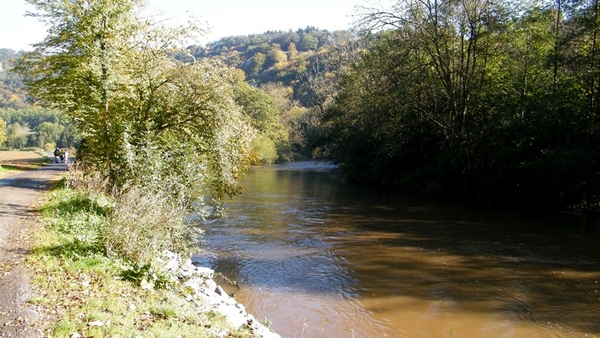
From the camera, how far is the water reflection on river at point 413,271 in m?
8.63

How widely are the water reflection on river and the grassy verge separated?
7.62ft

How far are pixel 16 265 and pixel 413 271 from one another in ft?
29.2

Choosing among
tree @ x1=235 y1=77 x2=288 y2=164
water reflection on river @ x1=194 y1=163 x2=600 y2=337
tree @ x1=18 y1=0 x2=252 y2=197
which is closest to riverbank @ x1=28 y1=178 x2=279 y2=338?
water reflection on river @ x1=194 y1=163 x2=600 y2=337

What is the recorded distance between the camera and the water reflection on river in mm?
8633

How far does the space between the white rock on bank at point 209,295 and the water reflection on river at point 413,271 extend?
34.9 inches

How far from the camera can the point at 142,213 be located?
8.85m

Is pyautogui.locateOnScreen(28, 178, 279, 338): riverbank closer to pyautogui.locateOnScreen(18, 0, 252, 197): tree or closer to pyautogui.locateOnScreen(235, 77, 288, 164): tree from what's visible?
pyautogui.locateOnScreen(18, 0, 252, 197): tree

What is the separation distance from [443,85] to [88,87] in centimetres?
1976

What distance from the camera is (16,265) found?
25.2 feet

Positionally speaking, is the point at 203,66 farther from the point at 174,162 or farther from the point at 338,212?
the point at 338,212

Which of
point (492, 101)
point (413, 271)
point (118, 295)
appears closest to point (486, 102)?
point (492, 101)

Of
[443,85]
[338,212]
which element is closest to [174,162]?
[338,212]

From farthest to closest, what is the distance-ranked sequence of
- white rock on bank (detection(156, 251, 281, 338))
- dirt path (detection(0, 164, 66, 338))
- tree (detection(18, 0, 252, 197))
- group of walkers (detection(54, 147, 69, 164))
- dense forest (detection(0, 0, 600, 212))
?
group of walkers (detection(54, 147, 69, 164)), dense forest (detection(0, 0, 600, 212)), tree (detection(18, 0, 252, 197)), white rock on bank (detection(156, 251, 281, 338)), dirt path (detection(0, 164, 66, 338))

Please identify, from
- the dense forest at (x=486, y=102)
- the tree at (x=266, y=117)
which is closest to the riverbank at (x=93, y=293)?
the dense forest at (x=486, y=102)
